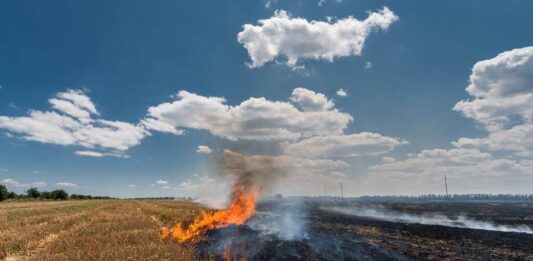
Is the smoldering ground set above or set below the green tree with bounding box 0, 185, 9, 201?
below

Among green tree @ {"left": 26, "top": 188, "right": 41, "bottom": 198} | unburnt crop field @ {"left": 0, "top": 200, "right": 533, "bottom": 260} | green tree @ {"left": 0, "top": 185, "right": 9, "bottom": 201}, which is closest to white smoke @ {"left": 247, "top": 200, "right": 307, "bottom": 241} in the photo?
unburnt crop field @ {"left": 0, "top": 200, "right": 533, "bottom": 260}

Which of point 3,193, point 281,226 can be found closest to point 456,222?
point 281,226

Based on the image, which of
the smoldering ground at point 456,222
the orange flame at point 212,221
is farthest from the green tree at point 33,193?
the smoldering ground at point 456,222

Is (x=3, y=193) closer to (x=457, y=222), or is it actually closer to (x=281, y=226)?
(x=281, y=226)

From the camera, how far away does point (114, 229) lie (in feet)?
95.2

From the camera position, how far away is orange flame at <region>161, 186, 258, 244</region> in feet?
99.1

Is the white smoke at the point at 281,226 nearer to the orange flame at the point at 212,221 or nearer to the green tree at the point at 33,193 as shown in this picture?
the orange flame at the point at 212,221

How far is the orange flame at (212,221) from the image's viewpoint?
99.1 ft

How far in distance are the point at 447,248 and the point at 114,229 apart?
27978 millimetres

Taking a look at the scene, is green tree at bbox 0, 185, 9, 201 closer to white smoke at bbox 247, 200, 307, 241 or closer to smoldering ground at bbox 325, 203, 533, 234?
white smoke at bbox 247, 200, 307, 241

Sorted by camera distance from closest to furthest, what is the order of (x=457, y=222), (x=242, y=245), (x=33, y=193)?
(x=242, y=245)
(x=457, y=222)
(x=33, y=193)

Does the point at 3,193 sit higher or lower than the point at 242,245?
higher

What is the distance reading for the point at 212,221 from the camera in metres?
44.1

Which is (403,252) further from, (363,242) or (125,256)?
(125,256)
